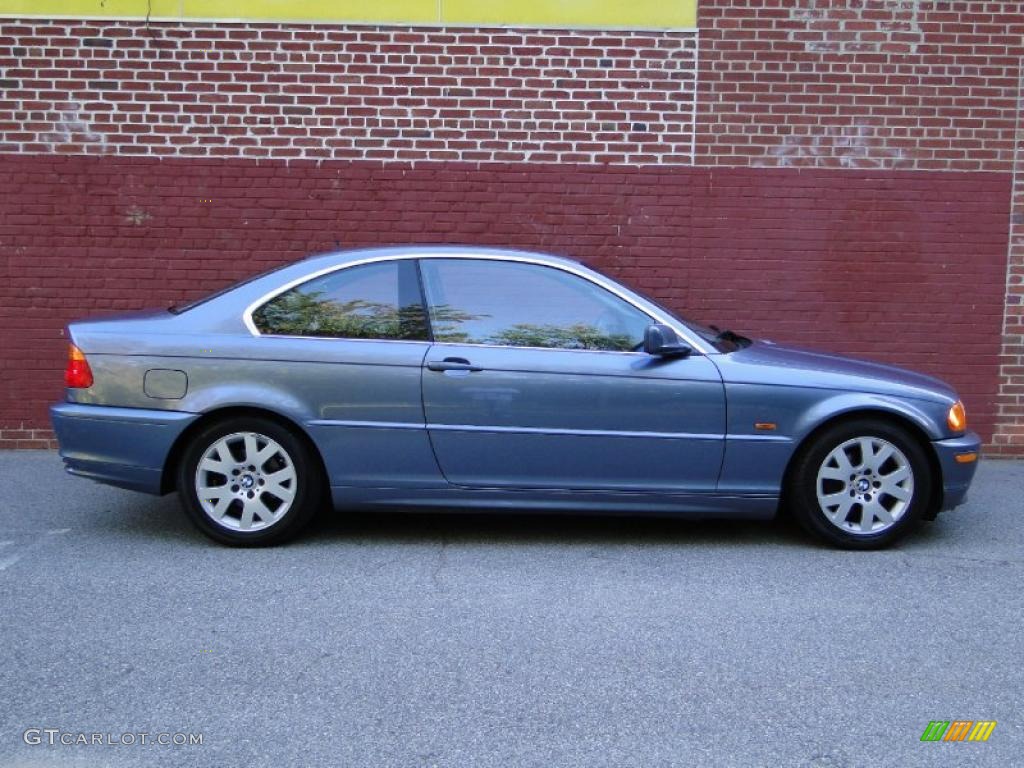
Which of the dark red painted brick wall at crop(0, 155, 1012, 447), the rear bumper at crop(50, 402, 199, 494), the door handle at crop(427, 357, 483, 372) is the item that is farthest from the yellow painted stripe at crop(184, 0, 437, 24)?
the rear bumper at crop(50, 402, 199, 494)

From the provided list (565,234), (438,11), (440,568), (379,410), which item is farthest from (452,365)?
(438,11)

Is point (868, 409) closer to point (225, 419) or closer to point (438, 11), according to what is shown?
point (225, 419)

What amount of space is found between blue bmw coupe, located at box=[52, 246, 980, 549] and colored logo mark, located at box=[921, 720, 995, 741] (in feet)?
6.58

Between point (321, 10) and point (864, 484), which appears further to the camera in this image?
point (321, 10)

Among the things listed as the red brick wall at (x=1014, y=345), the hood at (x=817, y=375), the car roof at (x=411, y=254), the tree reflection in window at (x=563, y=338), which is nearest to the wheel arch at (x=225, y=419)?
the car roof at (x=411, y=254)

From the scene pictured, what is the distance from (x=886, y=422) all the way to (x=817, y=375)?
457mm

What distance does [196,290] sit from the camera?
8.24 m

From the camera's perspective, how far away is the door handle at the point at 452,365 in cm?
548

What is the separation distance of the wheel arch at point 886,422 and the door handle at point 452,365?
1729 mm

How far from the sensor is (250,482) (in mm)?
5523

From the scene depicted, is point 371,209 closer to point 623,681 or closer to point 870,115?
point 870,115

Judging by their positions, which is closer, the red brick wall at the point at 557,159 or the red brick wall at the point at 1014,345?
the red brick wall at the point at 557,159

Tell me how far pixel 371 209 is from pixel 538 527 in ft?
10.6

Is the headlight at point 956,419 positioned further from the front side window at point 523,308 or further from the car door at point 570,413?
the front side window at point 523,308
